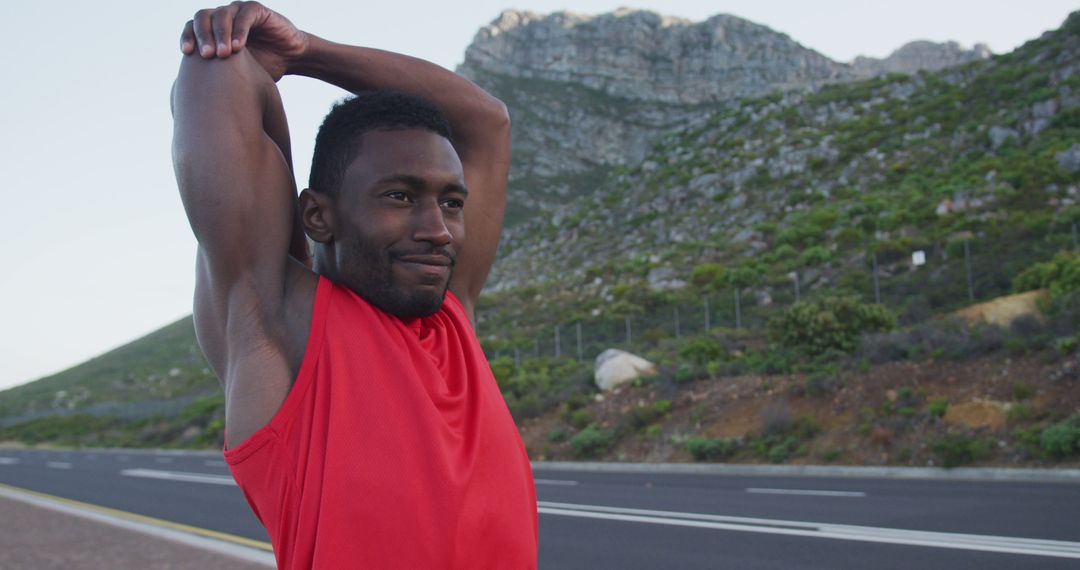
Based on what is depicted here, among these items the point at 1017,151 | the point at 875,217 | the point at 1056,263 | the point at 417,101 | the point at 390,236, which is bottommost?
the point at 390,236

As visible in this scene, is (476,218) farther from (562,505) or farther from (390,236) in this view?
(562,505)

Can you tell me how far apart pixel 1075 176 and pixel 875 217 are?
6.89 m

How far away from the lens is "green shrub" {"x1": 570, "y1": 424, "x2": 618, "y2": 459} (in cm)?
2042

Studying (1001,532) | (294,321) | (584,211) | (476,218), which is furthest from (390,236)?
(584,211)

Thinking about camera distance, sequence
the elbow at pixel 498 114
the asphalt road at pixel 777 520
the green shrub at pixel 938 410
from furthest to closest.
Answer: the green shrub at pixel 938 410 < the asphalt road at pixel 777 520 < the elbow at pixel 498 114

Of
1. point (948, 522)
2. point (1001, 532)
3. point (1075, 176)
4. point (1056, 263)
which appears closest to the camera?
point (1001, 532)

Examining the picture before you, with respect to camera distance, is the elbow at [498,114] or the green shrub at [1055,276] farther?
the green shrub at [1055,276]

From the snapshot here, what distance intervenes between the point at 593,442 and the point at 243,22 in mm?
19304

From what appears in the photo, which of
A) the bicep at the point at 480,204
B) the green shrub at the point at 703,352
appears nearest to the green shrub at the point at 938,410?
the green shrub at the point at 703,352

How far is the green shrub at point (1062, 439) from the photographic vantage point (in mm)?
13352

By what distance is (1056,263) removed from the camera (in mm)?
21719

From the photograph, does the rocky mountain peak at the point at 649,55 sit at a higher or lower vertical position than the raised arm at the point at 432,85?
higher

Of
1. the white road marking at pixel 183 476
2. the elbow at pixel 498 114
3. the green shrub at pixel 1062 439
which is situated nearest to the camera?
the elbow at pixel 498 114

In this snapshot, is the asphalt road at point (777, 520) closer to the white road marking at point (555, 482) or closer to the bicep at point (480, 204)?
the white road marking at point (555, 482)
